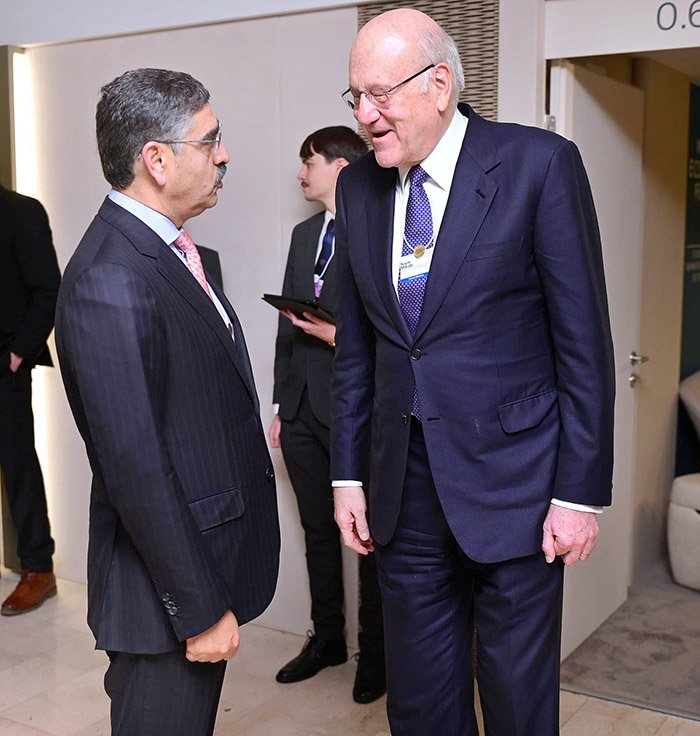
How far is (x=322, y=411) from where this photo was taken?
128 inches

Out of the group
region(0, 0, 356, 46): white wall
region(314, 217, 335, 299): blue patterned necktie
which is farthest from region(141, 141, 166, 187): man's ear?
region(0, 0, 356, 46): white wall

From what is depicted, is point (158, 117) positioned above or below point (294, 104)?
below

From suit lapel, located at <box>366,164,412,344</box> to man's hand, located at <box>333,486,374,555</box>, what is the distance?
0.41 m

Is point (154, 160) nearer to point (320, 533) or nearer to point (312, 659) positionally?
point (320, 533)

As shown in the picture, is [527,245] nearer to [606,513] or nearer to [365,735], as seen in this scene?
[365,735]

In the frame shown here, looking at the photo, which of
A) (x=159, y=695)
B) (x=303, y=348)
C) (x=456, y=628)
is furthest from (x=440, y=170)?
(x=303, y=348)

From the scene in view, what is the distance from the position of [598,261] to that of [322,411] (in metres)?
1.48

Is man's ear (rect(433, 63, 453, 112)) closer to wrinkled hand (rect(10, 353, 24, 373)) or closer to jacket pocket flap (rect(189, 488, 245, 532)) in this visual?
jacket pocket flap (rect(189, 488, 245, 532))

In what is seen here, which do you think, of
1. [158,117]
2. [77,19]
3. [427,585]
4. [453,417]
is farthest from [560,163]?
[77,19]

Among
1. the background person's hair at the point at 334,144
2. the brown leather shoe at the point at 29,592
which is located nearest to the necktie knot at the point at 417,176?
the background person's hair at the point at 334,144

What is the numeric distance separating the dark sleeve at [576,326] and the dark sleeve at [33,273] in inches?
101

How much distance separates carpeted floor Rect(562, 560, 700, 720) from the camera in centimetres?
328

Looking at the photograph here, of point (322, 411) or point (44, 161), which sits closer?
point (322, 411)

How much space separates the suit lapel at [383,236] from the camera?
6.43ft
